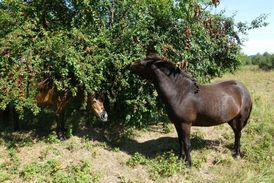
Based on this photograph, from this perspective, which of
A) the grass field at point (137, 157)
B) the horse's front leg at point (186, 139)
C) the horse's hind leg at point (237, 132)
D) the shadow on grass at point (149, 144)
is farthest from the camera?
the shadow on grass at point (149, 144)

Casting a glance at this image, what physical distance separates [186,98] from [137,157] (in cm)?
152

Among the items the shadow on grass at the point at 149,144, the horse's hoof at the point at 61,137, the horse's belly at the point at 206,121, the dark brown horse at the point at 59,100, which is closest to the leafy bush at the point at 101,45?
the dark brown horse at the point at 59,100

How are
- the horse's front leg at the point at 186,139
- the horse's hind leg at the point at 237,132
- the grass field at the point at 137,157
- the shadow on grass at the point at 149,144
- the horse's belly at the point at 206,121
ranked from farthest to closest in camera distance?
the shadow on grass at the point at 149,144, the horse's hind leg at the point at 237,132, the horse's belly at the point at 206,121, the horse's front leg at the point at 186,139, the grass field at the point at 137,157

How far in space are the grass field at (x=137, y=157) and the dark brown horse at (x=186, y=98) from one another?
0.51 meters

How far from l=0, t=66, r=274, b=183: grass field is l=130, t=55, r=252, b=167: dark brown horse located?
Answer: 1.67 ft

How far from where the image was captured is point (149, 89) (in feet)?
27.0

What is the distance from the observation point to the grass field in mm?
6414

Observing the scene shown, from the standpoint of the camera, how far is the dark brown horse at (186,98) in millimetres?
6758

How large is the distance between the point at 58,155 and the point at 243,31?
5705 mm

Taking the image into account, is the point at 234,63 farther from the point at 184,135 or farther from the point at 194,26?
the point at 184,135

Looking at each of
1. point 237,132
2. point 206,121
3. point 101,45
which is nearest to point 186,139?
point 206,121

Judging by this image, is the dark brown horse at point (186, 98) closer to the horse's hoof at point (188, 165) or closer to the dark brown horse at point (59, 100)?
the horse's hoof at point (188, 165)

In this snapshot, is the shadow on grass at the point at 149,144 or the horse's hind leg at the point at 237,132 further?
the shadow on grass at the point at 149,144

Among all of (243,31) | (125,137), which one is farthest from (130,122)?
(243,31)
